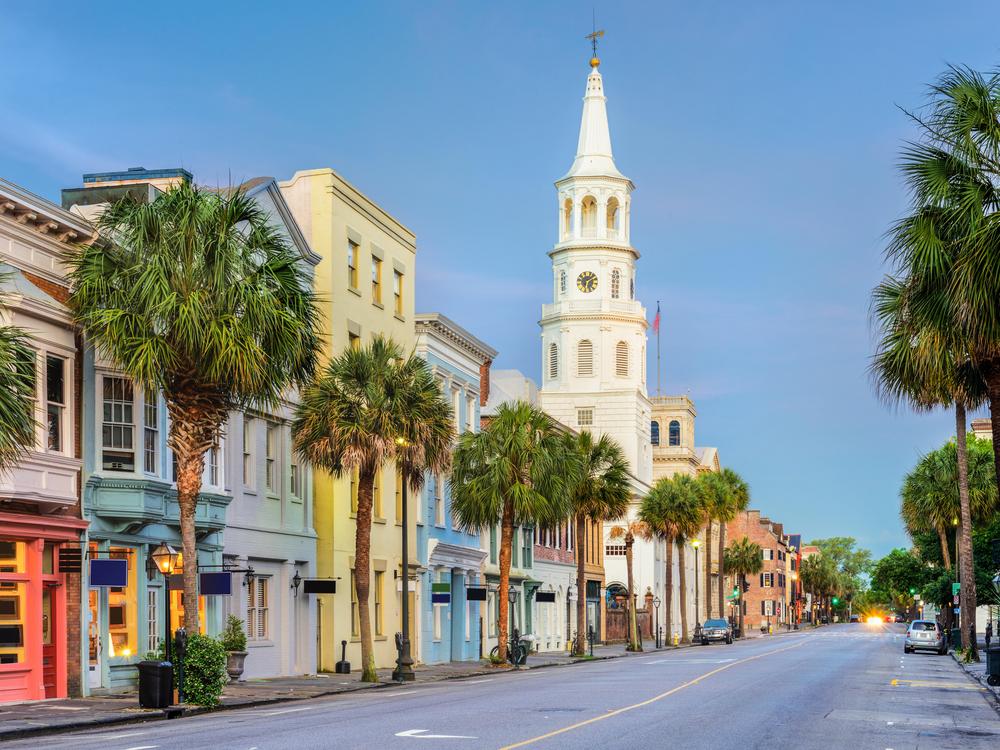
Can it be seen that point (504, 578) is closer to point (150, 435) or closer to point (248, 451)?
point (248, 451)

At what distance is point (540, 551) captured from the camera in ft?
233

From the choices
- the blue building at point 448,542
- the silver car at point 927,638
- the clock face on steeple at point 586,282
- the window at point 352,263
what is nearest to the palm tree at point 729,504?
the clock face on steeple at point 586,282

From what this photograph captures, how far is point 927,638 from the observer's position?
60.1 meters

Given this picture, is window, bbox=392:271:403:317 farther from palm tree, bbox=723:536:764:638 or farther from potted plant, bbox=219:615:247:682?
palm tree, bbox=723:536:764:638

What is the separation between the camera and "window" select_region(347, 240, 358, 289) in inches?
1778

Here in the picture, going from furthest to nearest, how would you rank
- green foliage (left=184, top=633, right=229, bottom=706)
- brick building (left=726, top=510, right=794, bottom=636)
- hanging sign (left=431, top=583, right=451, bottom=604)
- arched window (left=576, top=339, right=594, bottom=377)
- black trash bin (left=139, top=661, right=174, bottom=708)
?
brick building (left=726, top=510, right=794, bottom=636) → arched window (left=576, top=339, right=594, bottom=377) → hanging sign (left=431, top=583, right=451, bottom=604) → green foliage (left=184, top=633, right=229, bottom=706) → black trash bin (left=139, top=661, right=174, bottom=708)

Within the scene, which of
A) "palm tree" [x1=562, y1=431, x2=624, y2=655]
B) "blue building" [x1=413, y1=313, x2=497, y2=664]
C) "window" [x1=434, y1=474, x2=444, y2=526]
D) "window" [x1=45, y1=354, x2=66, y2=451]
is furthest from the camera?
"palm tree" [x1=562, y1=431, x2=624, y2=655]

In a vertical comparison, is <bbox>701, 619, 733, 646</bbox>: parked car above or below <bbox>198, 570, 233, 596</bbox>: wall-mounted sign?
below

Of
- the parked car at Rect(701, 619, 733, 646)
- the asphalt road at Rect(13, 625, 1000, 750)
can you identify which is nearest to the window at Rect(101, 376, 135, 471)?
the asphalt road at Rect(13, 625, 1000, 750)

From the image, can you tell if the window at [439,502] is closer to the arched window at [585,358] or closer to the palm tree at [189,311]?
the palm tree at [189,311]

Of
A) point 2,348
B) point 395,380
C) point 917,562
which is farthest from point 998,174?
point 917,562

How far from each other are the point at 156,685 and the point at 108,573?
4.48 metres

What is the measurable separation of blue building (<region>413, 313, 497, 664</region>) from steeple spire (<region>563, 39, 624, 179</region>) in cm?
4546

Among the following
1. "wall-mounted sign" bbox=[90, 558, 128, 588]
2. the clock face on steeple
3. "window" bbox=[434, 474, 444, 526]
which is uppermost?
the clock face on steeple
